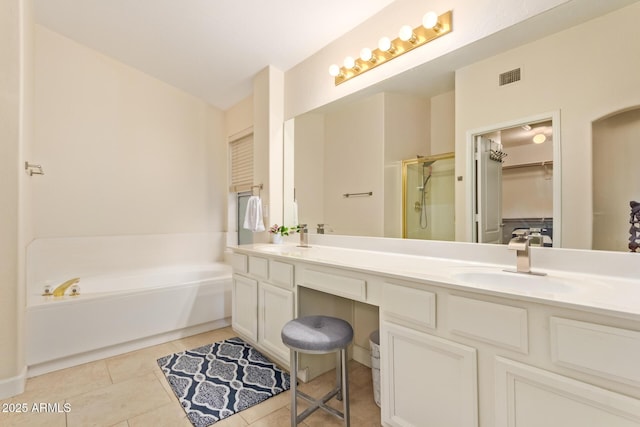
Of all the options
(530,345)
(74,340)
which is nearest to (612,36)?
(530,345)

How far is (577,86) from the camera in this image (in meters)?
1.26

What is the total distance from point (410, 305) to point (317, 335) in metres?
0.50

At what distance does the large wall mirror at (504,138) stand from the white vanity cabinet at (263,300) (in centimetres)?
64

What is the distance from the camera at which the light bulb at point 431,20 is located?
1.63 m

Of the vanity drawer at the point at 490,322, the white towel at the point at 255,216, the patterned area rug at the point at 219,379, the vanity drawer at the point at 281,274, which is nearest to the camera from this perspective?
the vanity drawer at the point at 490,322

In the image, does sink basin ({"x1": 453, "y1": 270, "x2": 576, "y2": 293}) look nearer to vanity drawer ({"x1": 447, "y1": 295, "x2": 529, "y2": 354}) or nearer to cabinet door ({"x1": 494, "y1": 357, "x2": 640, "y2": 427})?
vanity drawer ({"x1": 447, "y1": 295, "x2": 529, "y2": 354})

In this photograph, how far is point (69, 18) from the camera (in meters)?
2.51

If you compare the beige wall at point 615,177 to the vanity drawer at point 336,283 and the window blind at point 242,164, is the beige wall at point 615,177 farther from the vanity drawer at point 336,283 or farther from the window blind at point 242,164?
the window blind at point 242,164

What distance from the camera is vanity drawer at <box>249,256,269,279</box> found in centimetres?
207

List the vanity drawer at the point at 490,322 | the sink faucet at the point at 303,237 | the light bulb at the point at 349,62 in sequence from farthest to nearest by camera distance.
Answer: the sink faucet at the point at 303,237
the light bulb at the point at 349,62
the vanity drawer at the point at 490,322

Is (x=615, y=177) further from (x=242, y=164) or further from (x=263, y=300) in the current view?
(x=242, y=164)

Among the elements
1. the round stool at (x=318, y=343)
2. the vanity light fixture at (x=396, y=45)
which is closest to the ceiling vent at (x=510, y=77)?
the vanity light fixture at (x=396, y=45)

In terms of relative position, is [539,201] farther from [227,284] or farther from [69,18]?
[69,18]

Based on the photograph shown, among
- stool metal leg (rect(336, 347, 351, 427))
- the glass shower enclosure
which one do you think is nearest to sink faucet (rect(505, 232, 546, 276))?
the glass shower enclosure
